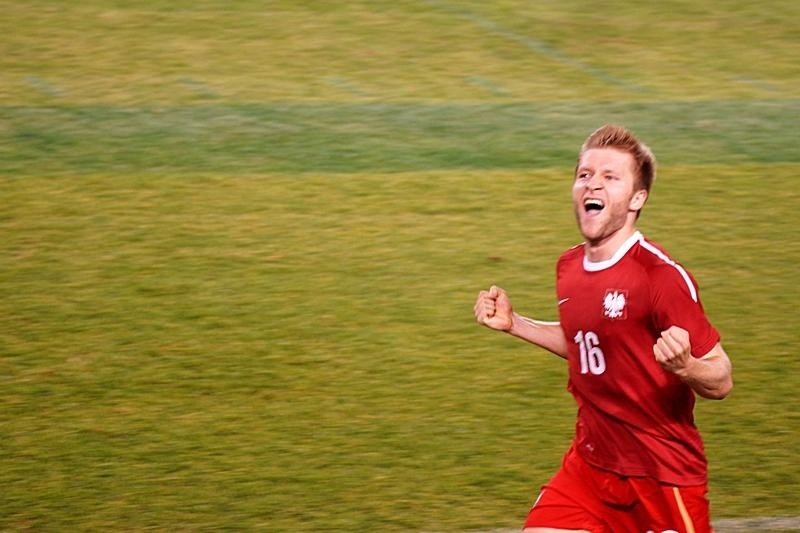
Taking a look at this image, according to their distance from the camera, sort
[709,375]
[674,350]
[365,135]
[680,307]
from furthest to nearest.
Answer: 1. [365,135]
2. [680,307]
3. [709,375]
4. [674,350]

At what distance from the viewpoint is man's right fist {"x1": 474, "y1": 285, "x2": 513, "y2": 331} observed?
4680 millimetres

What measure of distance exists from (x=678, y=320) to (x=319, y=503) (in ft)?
8.28

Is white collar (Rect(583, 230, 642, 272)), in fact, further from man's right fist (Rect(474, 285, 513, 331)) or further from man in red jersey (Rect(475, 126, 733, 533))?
man's right fist (Rect(474, 285, 513, 331))

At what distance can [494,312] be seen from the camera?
185 inches

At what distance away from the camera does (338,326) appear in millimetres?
8320

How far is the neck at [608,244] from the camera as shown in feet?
14.4

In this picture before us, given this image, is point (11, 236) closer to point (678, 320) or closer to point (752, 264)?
point (752, 264)

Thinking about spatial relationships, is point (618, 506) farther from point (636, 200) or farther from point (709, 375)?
point (636, 200)

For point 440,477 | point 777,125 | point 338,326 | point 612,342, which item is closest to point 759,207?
point 777,125

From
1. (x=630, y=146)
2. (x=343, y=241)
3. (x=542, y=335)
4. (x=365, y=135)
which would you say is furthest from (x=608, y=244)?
(x=365, y=135)

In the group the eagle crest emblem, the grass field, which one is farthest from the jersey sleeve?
the grass field

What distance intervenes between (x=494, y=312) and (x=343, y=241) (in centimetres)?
508

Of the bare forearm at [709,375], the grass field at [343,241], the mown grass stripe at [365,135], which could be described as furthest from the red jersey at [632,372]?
the mown grass stripe at [365,135]

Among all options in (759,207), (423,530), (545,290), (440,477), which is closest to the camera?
(423,530)
